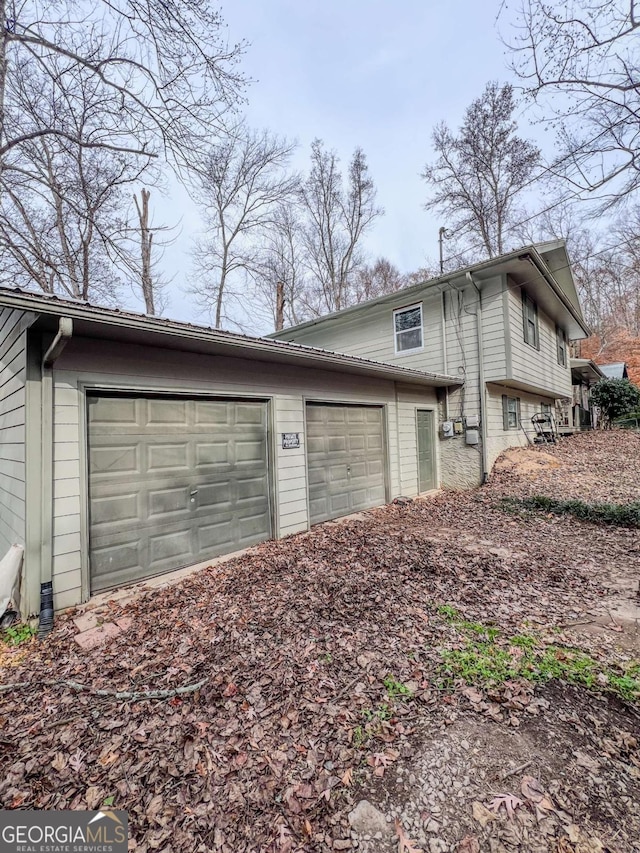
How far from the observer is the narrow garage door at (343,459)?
613cm

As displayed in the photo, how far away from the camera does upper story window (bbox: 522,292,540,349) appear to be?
29.2 feet

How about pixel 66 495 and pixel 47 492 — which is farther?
pixel 66 495

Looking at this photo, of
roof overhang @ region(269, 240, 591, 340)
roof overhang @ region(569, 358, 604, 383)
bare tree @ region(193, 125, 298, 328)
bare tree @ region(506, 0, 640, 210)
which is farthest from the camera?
roof overhang @ region(569, 358, 604, 383)

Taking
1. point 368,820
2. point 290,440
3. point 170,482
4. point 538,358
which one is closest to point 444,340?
point 538,358

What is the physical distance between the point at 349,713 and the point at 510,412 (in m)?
9.08

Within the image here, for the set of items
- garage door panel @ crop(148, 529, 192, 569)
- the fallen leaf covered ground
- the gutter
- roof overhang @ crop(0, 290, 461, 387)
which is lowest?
the fallen leaf covered ground

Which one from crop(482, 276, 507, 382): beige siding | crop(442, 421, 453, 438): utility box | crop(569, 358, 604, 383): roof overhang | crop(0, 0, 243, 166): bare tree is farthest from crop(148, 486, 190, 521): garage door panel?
crop(569, 358, 604, 383): roof overhang

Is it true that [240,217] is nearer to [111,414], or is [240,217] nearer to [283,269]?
[283,269]

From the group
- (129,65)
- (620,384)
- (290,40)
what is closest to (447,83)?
(290,40)

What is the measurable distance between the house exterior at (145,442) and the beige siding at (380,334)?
10.5 feet

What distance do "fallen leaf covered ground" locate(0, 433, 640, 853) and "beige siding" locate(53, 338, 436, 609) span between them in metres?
0.80

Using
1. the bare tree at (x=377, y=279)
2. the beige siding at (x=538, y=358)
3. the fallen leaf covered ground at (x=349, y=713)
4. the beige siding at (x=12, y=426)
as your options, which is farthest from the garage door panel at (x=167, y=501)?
the bare tree at (x=377, y=279)

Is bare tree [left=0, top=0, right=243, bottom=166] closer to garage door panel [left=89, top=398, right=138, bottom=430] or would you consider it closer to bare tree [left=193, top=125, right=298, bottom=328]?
garage door panel [left=89, top=398, right=138, bottom=430]

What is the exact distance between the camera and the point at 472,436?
830 centimetres
